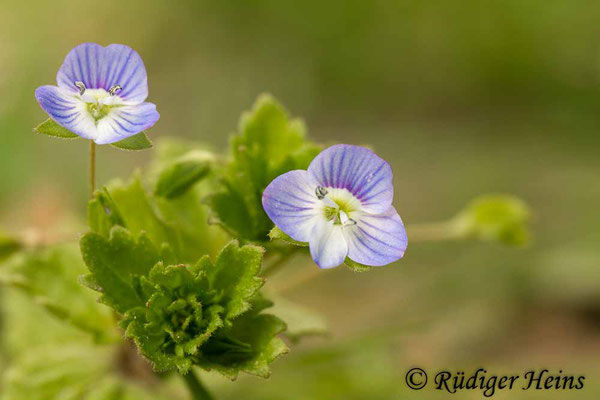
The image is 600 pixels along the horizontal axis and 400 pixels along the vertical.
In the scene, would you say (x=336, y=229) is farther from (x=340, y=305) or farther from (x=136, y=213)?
(x=340, y=305)

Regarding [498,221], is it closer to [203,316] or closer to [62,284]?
[203,316]

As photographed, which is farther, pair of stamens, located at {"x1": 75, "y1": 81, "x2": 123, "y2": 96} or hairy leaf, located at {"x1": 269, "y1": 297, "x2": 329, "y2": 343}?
hairy leaf, located at {"x1": 269, "y1": 297, "x2": 329, "y2": 343}

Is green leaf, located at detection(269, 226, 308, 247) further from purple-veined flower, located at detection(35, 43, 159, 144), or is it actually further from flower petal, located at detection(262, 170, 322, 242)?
purple-veined flower, located at detection(35, 43, 159, 144)

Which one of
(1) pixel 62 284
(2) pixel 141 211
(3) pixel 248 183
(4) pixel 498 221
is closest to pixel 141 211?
(2) pixel 141 211

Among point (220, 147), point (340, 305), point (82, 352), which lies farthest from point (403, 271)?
point (82, 352)

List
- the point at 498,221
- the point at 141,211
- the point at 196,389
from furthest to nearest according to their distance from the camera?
1. the point at 498,221
2. the point at 141,211
3. the point at 196,389

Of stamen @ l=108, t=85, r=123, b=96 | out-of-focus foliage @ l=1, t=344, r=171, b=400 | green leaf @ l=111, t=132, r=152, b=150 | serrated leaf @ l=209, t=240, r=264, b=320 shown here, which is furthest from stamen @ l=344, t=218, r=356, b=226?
out-of-focus foliage @ l=1, t=344, r=171, b=400
